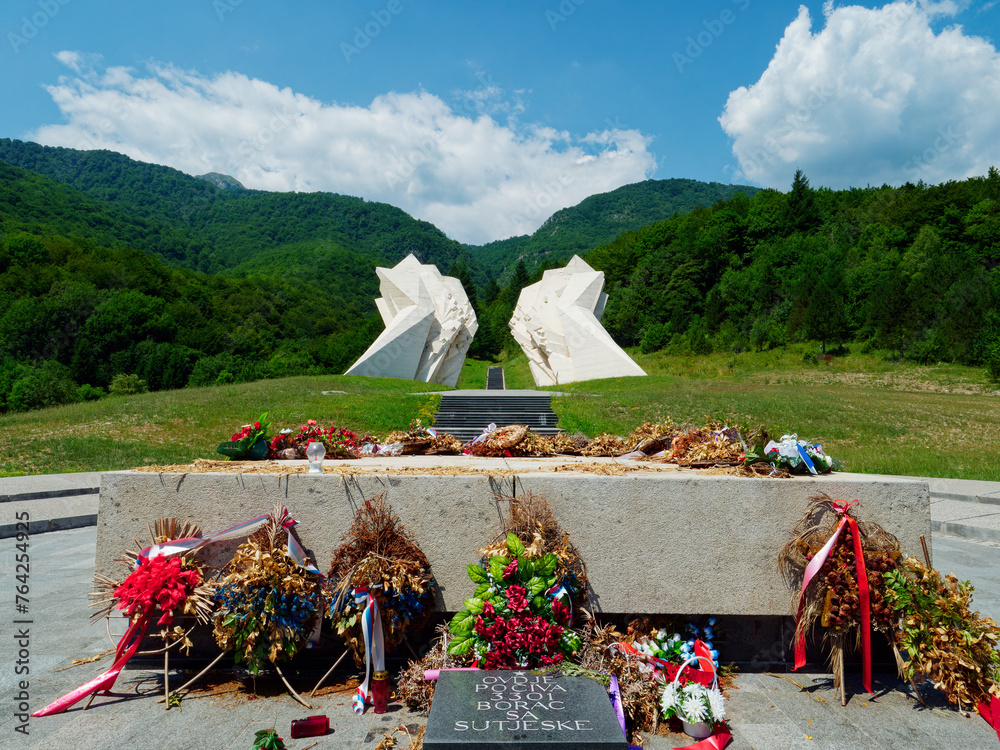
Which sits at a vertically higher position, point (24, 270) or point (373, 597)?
point (24, 270)

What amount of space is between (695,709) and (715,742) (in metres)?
0.13

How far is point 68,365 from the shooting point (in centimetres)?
3838

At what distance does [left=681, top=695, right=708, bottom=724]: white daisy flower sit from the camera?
234cm

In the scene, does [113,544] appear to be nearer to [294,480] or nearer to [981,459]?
[294,480]

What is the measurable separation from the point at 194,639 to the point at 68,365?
45169 millimetres

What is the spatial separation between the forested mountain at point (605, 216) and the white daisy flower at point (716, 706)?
8055 cm

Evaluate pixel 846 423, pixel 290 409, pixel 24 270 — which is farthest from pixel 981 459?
pixel 24 270

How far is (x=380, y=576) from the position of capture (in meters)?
2.65

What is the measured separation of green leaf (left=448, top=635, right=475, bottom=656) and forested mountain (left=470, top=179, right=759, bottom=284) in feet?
263

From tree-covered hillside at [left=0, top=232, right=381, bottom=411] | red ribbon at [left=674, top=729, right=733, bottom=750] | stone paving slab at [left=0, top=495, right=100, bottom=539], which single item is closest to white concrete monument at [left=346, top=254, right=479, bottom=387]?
stone paving slab at [left=0, top=495, right=100, bottom=539]

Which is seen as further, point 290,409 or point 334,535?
point 290,409

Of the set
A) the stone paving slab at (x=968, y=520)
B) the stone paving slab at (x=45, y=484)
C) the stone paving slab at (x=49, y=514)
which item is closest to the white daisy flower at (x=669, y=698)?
the stone paving slab at (x=968, y=520)

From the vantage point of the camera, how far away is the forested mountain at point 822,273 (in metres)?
31.7

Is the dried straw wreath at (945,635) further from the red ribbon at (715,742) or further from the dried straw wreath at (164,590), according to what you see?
the dried straw wreath at (164,590)
